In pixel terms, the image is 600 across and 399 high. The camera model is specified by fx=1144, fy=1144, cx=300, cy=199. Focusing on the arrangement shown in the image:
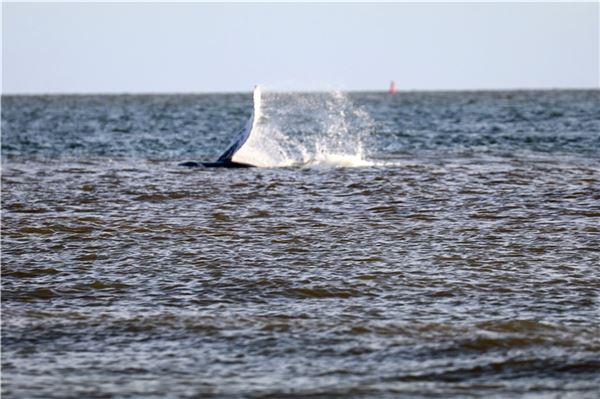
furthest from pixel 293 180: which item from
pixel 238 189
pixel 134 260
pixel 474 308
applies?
pixel 474 308

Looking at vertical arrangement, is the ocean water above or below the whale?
below

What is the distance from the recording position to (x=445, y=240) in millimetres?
13844

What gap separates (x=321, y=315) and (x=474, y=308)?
4.53ft

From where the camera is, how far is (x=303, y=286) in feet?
36.7

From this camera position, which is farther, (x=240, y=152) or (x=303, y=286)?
(x=240, y=152)

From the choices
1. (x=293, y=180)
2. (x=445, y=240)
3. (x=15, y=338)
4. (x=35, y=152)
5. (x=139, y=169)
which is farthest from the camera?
(x=35, y=152)

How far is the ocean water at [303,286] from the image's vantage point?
8.13 meters

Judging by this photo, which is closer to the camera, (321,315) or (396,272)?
(321,315)

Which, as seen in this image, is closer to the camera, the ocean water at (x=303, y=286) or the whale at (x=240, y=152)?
the ocean water at (x=303, y=286)

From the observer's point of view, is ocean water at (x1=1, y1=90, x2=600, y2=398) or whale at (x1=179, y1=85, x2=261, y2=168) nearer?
ocean water at (x1=1, y1=90, x2=600, y2=398)

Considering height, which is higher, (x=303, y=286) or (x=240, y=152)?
(x=240, y=152)

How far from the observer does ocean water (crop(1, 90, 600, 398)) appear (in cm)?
813

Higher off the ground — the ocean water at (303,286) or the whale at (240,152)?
the whale at (240,152)

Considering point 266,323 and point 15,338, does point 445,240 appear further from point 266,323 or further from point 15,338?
point 15,338
